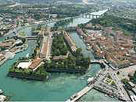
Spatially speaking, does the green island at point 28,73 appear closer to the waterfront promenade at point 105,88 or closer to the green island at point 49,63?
the green island at point 49,63

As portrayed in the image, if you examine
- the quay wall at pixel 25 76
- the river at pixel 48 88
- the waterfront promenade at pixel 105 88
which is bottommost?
the river at pixel 48 88

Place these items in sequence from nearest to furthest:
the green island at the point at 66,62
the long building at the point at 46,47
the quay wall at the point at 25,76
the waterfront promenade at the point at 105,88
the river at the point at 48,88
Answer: the waterfront promenade at the point at 105,88 < the river at the point at 48,88 < the quay wall at the point at 25,76 < the green island at the point at 66,62 < the long building at the point at 46,47

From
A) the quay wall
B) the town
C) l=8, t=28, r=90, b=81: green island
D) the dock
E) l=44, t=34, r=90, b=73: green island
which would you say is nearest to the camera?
the dock

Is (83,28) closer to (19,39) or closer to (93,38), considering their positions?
(93,38)

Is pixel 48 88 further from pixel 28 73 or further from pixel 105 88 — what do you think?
pixel 105 88

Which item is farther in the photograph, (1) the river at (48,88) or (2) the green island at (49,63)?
(2) the green island at (49,63)

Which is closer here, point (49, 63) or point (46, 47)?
point (49, 63)

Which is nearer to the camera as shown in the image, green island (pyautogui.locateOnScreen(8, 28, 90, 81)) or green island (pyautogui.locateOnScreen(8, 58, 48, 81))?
green island (pyautogui.locateOnScreen(8, 58, 48, 81))

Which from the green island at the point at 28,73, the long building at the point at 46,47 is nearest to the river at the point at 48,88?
the green island at the point at 28,73

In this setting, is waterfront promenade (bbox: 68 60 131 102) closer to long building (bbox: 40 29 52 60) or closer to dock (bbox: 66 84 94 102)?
dock (bbox: 66 84 94 102)

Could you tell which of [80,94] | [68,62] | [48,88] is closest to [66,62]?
[68,62]

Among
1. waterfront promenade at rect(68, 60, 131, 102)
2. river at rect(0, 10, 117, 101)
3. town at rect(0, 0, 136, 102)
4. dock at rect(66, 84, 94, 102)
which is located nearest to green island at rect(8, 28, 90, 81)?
town at rect(0, 0, 136, 102)
